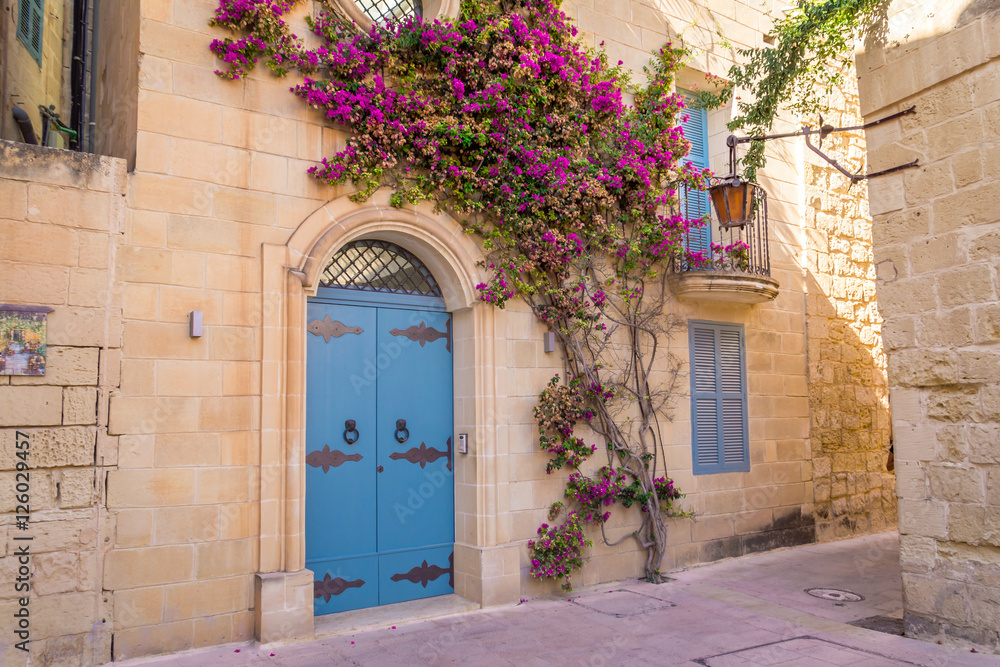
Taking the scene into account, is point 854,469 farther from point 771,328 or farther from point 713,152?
point 713,152

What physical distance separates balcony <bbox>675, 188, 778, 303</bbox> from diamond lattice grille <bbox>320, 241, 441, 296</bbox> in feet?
8.27

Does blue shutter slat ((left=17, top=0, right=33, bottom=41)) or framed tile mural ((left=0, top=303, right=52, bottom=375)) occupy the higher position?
blue shutter slat ((left=17, top=0, right=33, bottom=41))

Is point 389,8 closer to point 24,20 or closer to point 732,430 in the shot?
point 24,20

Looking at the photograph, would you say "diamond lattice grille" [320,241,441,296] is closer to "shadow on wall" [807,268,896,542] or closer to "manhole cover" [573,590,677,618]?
"manhole cover" [573,590,677,618]

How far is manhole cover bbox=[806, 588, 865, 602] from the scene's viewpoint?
18.9 ft

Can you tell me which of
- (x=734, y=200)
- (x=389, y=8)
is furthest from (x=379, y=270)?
(x=734, y=200)

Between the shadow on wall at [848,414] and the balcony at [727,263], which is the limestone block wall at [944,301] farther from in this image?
the shadow on wall at [848,414]

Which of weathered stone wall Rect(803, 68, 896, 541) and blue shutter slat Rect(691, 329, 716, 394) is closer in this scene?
blue shutter slat Rect(691, 329, 716, 394)

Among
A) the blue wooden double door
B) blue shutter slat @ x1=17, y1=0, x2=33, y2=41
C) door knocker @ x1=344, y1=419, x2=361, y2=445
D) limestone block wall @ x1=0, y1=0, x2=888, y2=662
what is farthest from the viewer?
blue shutter slat @ x1=17, y1=0, x2=33, y2=41

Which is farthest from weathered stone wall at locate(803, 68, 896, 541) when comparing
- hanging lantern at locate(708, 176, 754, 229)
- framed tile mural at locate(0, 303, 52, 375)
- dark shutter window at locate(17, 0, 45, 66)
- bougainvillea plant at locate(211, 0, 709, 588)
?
dark shutter window at locate(17, 0, 45, 66)

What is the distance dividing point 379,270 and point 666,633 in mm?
3378

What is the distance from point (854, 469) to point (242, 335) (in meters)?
7.16

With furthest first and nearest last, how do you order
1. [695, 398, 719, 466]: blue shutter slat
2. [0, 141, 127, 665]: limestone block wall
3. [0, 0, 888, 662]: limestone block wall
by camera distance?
[695, 398, 719, 466]: blue shutter slat, [0, 0, 888, 662]: limestone block wall, [0, 141, 127, 665]: limestone block wall

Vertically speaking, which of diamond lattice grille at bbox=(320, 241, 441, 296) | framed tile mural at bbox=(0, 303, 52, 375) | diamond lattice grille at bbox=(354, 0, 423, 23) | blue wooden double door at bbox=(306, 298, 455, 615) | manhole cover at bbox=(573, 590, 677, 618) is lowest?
manhole cover at bbox=(573, 590, 677, 618)
